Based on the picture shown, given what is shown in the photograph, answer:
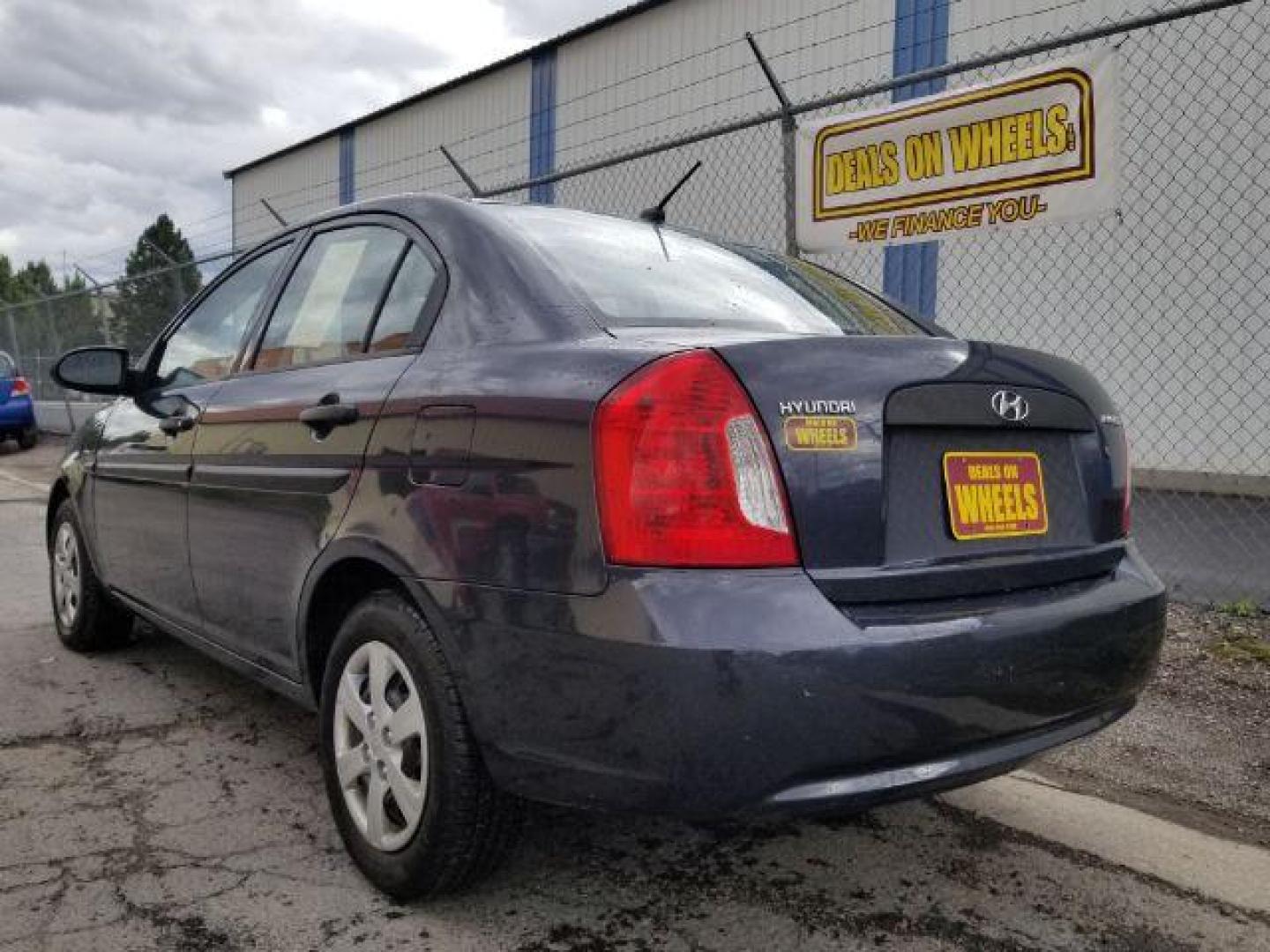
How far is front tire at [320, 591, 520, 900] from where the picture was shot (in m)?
2.03

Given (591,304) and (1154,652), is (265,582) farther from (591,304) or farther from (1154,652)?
(1154,652)

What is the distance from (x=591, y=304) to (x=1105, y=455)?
47.1 inches

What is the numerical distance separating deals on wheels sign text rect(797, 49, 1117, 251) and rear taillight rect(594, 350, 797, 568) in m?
3.41

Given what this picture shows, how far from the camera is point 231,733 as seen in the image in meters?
3.30

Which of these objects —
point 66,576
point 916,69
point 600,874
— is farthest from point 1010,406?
point 916,69

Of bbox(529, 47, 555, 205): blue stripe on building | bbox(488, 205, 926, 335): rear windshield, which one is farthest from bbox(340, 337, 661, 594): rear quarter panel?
bbox(529, 47, 555, 205): blue stripe on building

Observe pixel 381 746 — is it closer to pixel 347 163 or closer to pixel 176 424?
pixel 176 424

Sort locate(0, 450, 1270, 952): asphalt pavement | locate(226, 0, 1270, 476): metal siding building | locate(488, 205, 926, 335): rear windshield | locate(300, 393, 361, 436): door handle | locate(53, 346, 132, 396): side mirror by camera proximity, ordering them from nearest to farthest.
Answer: locate(0, 450, 1270, 952): asphalt pavement → locate(488, 205, 926, 335): rear windshield → locate(300, 393, 361, 436): door handle → locate(53, 346, 132, 396): side mirror → locate(226, 0, 1270, 476): metal siding building

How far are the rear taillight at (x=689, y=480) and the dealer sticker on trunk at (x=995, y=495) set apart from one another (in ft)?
1.30

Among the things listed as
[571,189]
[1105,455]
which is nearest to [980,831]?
[1105,455]

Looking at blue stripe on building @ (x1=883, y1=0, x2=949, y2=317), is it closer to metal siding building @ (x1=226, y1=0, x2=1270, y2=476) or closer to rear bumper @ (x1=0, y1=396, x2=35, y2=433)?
metal siding building @ (x1=226, y1=0, x2=1270, y2=476)

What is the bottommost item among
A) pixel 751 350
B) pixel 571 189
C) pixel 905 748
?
pixel 905 748

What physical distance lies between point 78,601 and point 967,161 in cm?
426

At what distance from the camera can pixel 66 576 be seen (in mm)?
4332
